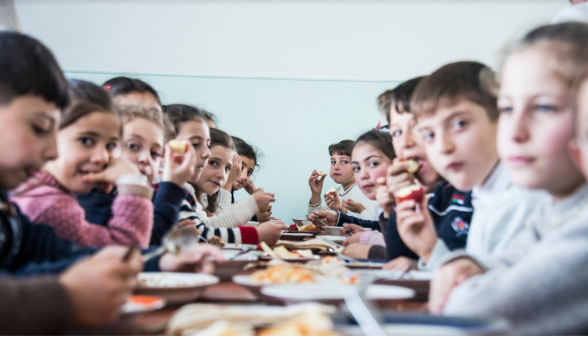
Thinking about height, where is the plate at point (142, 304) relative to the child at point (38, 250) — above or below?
below

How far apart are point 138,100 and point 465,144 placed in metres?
1.45

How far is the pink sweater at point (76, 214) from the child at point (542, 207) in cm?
89

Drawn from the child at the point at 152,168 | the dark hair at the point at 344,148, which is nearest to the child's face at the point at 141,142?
the child at the point at 152,168

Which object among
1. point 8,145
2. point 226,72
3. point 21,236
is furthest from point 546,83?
point 226,72

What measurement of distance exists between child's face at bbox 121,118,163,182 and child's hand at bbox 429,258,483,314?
1.30 m

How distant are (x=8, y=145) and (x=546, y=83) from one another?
0.89 m

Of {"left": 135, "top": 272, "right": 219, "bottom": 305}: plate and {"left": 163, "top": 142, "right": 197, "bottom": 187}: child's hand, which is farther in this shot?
{"left": 163, "top": 142, "right": 197, "bottom": 187}: child's hand

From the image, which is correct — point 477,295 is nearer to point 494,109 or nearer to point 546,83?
point 546,83

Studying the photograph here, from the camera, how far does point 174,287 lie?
69 centimetres

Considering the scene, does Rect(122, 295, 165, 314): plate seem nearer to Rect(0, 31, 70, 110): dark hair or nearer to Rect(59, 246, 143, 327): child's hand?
Rect(59, 246, 143, 327): child's hand

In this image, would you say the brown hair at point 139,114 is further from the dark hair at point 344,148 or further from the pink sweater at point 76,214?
the dark hair at point 344,148

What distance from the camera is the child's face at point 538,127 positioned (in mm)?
633

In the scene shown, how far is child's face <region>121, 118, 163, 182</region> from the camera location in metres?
1.69

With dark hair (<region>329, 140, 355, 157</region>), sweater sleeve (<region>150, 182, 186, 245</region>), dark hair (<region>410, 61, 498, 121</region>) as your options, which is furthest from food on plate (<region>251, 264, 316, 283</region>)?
dark hair (<region>329, 140, 355, 157</region>)
